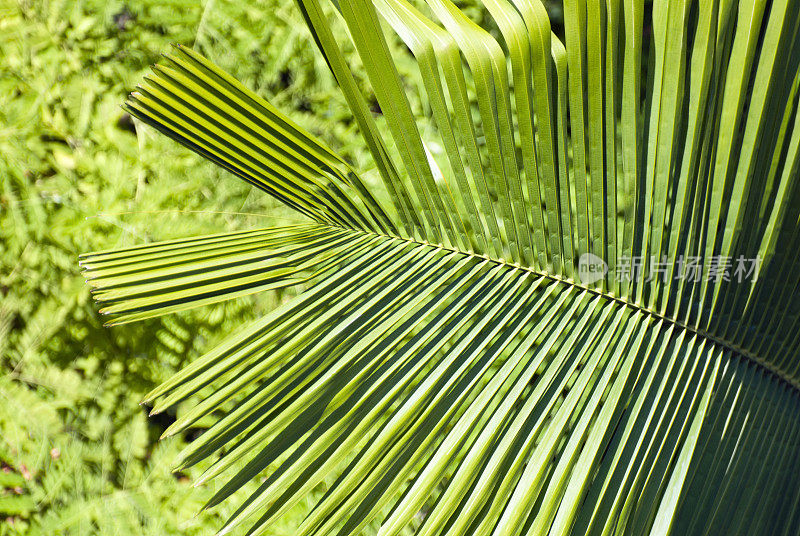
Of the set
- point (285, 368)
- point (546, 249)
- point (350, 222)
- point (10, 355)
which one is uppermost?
point (546, 249)

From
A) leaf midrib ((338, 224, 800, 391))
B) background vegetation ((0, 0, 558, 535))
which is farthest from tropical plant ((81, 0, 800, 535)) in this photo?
background vegetation ((0, 0, 558, 535))

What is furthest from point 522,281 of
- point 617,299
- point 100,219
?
point 100,219

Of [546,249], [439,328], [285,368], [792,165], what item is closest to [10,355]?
[285,368]

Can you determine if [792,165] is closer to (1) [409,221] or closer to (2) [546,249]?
(2) [546,249]

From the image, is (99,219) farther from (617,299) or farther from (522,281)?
(617,299)

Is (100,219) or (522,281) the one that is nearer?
(522,281)

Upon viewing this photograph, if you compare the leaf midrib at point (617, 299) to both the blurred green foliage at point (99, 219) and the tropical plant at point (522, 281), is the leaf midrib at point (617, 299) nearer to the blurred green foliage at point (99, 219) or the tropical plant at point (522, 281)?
the tropical plant at point (522, 281)

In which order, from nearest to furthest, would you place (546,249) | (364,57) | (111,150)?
(364,57) < (546,249) < (111,150)

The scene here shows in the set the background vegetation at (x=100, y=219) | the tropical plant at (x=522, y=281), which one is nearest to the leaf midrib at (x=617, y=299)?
the tropical plant at (x=522, y=281)
